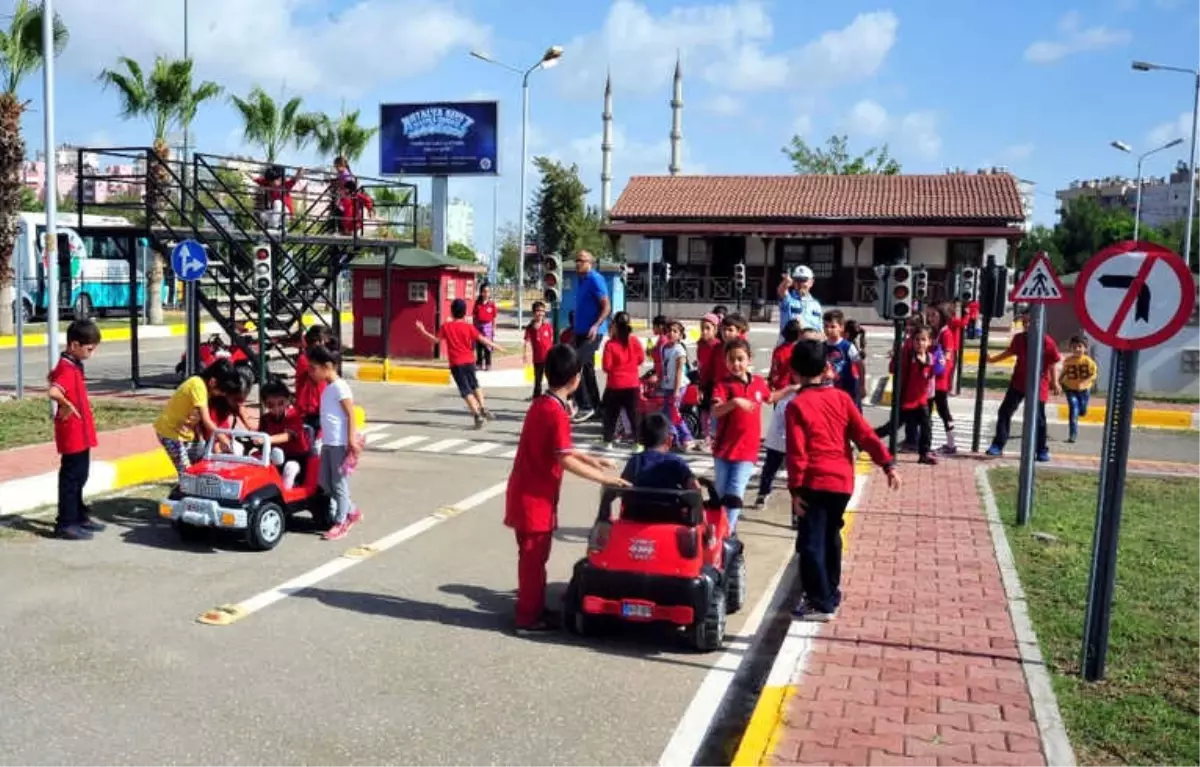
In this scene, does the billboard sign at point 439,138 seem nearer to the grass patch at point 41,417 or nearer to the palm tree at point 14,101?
the palm tree at point 14,101

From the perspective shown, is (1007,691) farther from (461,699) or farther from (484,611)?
(484,611)

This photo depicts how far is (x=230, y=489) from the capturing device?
802cm

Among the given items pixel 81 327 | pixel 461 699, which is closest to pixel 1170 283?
pixel 461 699

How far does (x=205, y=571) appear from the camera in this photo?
7672 mm

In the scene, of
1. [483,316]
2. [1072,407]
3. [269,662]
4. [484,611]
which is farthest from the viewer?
[483,316]

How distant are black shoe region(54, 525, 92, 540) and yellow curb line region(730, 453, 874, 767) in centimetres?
548

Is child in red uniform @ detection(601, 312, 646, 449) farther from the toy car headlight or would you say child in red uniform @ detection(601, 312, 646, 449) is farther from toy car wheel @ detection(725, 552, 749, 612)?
toy car wheel @ detection(725, 552, 749, 612)

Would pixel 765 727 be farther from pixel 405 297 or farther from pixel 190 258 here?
pixel 405 297

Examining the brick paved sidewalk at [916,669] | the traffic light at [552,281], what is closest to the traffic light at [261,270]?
the traffic light at [552,281]

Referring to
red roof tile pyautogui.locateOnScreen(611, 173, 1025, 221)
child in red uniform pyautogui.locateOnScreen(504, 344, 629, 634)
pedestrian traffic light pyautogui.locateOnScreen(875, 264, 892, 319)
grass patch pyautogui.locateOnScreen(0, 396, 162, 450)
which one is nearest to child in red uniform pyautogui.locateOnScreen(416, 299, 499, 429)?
grass patch pyautogui.locateOnScreen(0, 396, 162, 450)

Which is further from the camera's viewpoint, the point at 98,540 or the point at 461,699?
the point at 98,540

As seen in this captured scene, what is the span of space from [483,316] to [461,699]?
17.5 m

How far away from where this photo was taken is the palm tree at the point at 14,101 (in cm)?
2306

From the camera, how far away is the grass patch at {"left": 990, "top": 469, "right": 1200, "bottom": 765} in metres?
4.88
